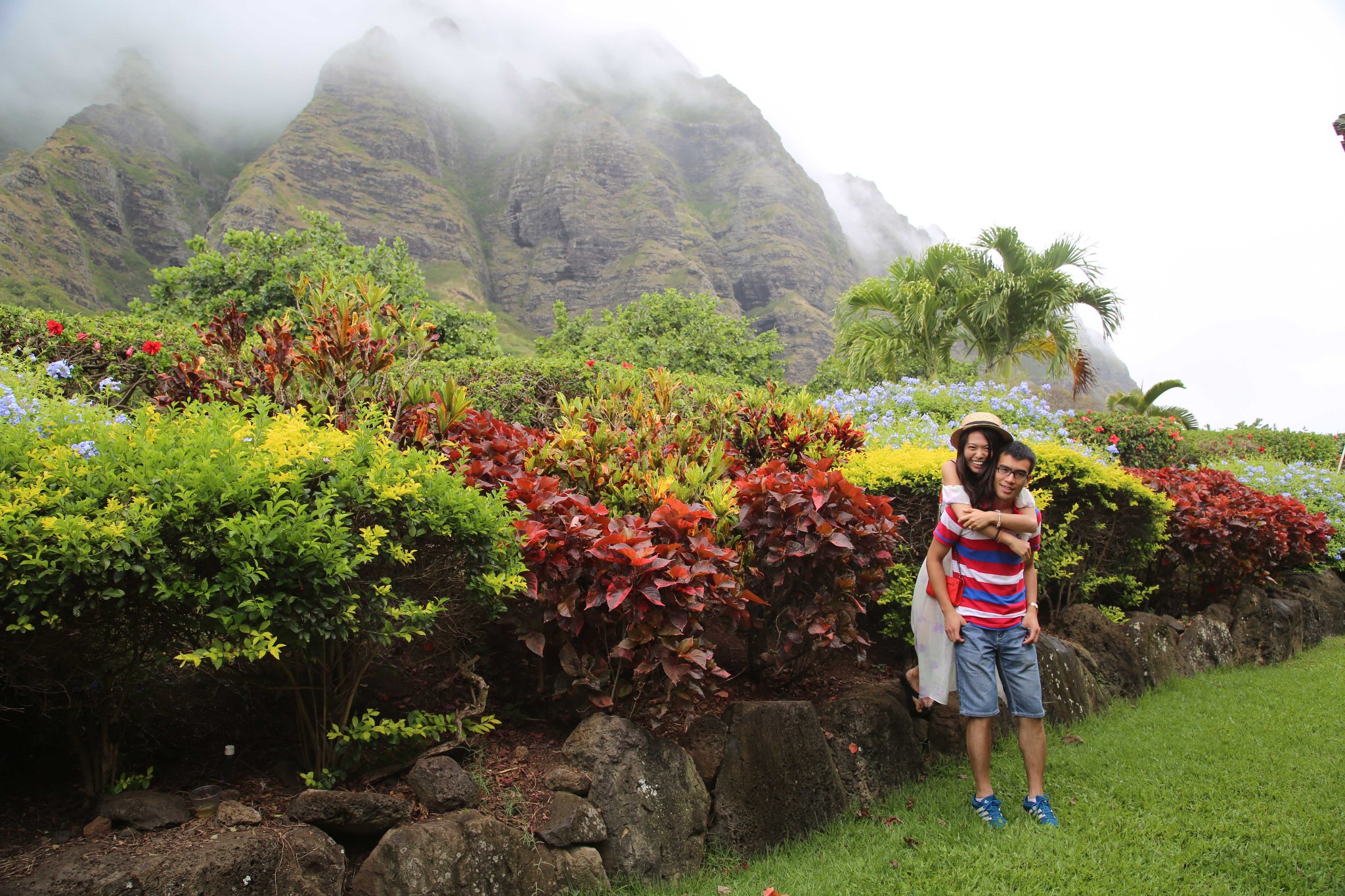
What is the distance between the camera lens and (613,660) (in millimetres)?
3453

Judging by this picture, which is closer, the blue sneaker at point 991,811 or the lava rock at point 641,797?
the lava rock at point 641,797

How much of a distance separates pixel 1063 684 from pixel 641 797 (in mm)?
3264

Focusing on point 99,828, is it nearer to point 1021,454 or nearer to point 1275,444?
point 1021,454

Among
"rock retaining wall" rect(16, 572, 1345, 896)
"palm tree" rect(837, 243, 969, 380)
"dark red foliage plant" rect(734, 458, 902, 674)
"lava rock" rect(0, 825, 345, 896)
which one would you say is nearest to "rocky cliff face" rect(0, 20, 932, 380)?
"palm tree" rect(837, 243, 969, 380)

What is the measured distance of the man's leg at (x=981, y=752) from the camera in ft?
11.7

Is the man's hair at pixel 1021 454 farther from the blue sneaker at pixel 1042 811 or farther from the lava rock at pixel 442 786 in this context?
the lava rock at pixel 442 786

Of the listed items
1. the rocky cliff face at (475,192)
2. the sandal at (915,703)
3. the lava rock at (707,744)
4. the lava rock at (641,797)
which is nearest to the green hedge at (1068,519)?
the sandal at (915,703)

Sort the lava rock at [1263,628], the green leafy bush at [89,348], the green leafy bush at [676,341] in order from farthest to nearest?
the green leafy bush at [676,341]
the lava rock at [1263,628]
the green leafy bush at [89,348]

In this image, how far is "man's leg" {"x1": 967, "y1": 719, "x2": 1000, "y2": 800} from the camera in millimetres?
3559

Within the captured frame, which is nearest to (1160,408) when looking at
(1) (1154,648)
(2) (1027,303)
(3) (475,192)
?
(2) (1027,303)

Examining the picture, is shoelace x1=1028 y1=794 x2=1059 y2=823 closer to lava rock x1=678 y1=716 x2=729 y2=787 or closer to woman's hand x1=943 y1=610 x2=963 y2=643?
woman's hand x1=943 y1=610 x2=963 y2=643

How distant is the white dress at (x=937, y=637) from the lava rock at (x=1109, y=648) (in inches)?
96.6

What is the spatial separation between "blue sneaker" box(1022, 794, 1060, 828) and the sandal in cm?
83

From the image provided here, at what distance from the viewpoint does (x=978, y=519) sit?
3.50 m
